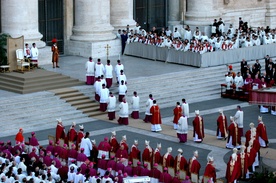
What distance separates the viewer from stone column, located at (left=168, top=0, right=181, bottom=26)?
54719 millimetres

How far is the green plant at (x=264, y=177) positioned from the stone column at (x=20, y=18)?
1830 cm

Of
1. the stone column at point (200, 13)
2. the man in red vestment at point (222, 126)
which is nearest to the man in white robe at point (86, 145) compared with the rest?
the man in red vestment at point (222, 126)

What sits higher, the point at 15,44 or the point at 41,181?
the point at 15,44

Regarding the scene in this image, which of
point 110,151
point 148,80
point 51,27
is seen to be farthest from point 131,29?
point 110,151

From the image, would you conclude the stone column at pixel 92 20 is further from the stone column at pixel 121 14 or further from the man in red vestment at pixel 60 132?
the man in red vestment at pixel 60 132

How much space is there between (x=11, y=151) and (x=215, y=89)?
15.3 metres

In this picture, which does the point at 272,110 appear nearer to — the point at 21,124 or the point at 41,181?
the point at 21,124

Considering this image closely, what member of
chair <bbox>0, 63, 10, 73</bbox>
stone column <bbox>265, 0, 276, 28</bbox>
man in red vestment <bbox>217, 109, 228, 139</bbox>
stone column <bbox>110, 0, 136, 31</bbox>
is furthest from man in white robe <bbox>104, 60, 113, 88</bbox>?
stone column <bbox>265, 0, 276, 28</bbox>

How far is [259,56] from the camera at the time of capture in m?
48.1

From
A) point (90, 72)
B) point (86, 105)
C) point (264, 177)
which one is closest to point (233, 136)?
point (264, 177)

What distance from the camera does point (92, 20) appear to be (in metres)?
47.0

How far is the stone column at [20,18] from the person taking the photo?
A: 43.3 meters

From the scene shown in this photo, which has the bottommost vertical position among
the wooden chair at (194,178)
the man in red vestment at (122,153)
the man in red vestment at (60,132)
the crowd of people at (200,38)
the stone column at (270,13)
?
the wooden chair at (194,178)

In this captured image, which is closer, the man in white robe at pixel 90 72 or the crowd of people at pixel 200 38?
the man in white robe at pixel 90 72
